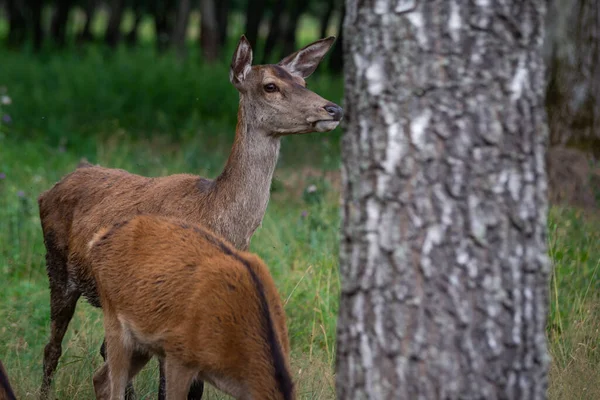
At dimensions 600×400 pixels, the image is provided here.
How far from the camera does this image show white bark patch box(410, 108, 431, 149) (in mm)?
3145

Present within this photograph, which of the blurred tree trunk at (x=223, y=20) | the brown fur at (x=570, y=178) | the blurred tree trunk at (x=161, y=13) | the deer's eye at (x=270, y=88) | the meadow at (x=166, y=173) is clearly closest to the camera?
the meadow at (x=166, y=173)

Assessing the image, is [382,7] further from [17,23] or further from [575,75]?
[17,23]

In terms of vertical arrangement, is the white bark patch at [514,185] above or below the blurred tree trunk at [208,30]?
below

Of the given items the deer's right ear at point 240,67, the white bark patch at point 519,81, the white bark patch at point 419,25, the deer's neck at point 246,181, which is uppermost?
the white bark patch at point 419,25

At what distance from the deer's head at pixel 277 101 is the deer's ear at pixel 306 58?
0.34 meters

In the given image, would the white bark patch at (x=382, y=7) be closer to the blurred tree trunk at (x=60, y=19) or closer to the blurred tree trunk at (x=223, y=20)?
the blurred tree trunk at (x=223, y=20)

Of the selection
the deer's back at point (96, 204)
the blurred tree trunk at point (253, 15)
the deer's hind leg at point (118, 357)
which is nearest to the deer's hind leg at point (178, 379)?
the deer's hind leg at point (118, 357)

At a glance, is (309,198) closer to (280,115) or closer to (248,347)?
(280,115)

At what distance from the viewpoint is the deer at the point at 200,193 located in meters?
5.75

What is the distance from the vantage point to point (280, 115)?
20.3 feet

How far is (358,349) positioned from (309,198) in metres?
5.34

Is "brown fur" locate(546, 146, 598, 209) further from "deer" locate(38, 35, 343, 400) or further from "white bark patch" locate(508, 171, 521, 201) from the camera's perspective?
"white bark patch" locate(508, 171, 521, 201)

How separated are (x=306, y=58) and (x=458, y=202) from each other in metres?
3.91

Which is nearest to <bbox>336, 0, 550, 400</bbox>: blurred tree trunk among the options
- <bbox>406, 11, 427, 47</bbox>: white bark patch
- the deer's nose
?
<bbox>406, 11, 427, 47</bbox>: white bark patch
